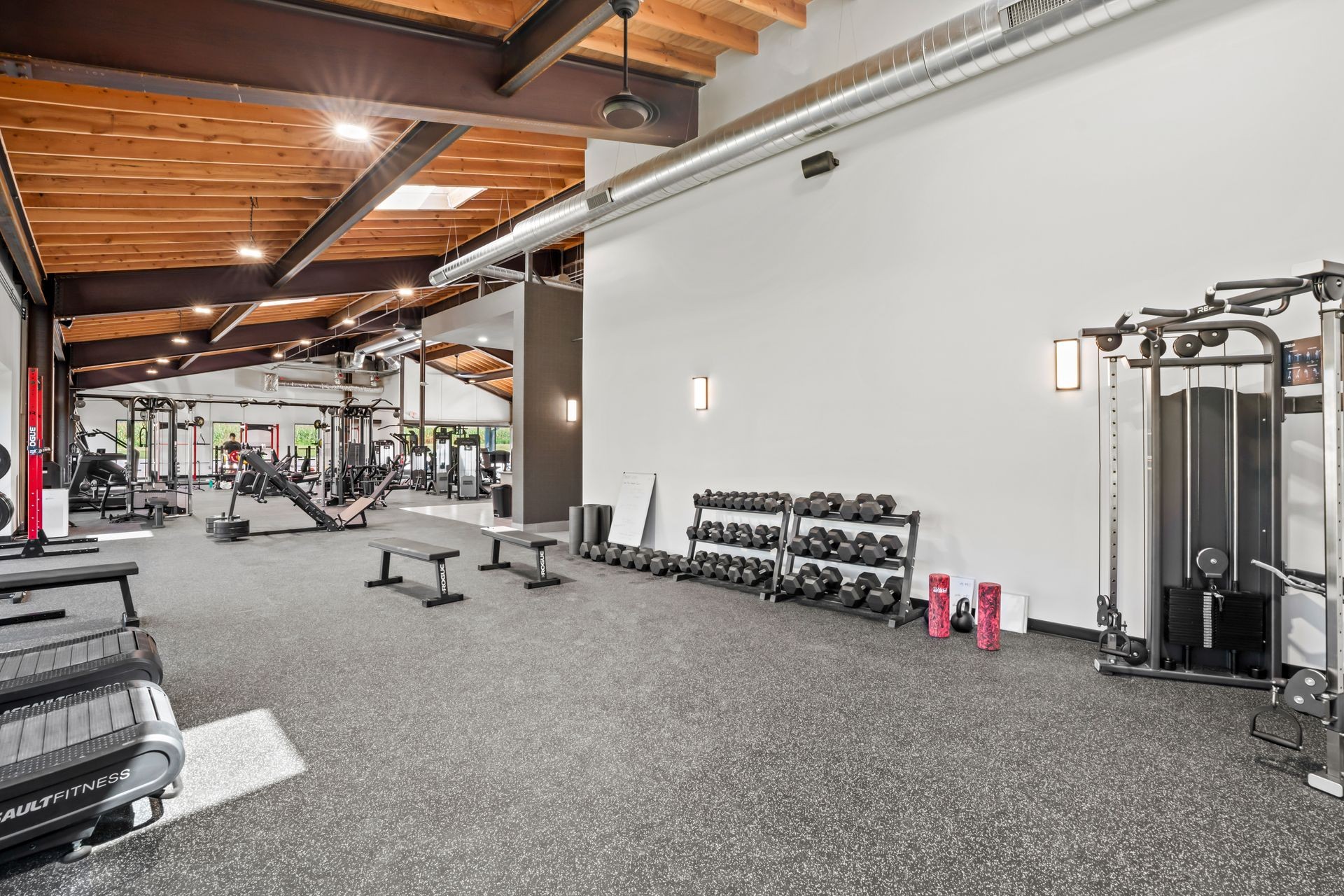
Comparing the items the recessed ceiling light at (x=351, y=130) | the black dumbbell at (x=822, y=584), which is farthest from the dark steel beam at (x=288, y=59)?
the black dumbbell at (x=822, y=584)

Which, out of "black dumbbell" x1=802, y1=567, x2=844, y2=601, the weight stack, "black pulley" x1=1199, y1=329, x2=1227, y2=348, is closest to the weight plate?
"black pulley" x1=1199, y1=329, x2=1227, y2=348

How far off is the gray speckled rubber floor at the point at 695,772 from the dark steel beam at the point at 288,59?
3.11 metres

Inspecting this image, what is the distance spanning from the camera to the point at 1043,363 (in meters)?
3.83

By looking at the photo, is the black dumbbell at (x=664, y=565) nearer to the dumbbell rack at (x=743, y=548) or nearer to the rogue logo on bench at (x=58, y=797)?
the dumbbell rack at (x=743, y=548)

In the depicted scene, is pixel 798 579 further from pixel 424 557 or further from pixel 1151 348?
pixel 424 557

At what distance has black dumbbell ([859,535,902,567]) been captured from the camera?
426 cm

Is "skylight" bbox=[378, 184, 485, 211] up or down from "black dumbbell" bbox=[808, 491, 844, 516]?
up

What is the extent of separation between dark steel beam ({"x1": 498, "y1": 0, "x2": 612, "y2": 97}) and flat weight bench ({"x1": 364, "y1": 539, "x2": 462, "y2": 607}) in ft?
10.5

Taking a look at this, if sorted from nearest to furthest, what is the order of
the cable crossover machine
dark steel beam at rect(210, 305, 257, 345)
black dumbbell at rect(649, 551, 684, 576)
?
the cable crossover machine
black dumbbell at rect(649, 551, 684, 576)
dark steel beam at rect(210, 305, 257, 345)

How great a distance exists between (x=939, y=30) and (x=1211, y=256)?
2009 mm

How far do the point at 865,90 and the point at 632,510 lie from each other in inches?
164

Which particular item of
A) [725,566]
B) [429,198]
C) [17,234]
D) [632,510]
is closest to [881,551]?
[725,566]

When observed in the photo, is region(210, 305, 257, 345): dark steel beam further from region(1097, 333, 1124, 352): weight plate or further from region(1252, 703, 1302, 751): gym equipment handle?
region(1252, 703, 1302, 751): gym equipment handle

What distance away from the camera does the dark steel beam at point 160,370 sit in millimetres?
14883
